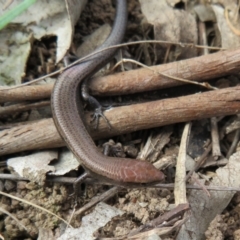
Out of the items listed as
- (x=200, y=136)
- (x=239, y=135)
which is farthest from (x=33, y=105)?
(x=239, y=135)

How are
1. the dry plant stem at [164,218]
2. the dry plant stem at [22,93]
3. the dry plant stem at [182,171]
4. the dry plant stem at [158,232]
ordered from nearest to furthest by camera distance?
the dry plant stem at [158,232] → the dry plant stem at [164,218] → the dry plant stem at [182,171] → the dry plant stem at [22,93]

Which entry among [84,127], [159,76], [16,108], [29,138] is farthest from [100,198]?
[159,76]

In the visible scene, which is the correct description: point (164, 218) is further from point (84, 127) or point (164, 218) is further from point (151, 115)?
point (84, 127)

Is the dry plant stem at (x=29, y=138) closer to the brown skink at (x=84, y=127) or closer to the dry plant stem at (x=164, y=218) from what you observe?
the brown skink at (x=84, y=127)

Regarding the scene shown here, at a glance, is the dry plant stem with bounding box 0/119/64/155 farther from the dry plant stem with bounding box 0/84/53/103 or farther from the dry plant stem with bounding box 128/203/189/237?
the dry plant stem with bounding box 128/203/189/237

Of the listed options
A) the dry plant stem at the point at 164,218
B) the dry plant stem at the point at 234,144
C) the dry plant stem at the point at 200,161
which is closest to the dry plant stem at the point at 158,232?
the dry plant stem at the point at 164,218

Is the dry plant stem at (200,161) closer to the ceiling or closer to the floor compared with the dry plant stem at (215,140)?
closer to the floor
